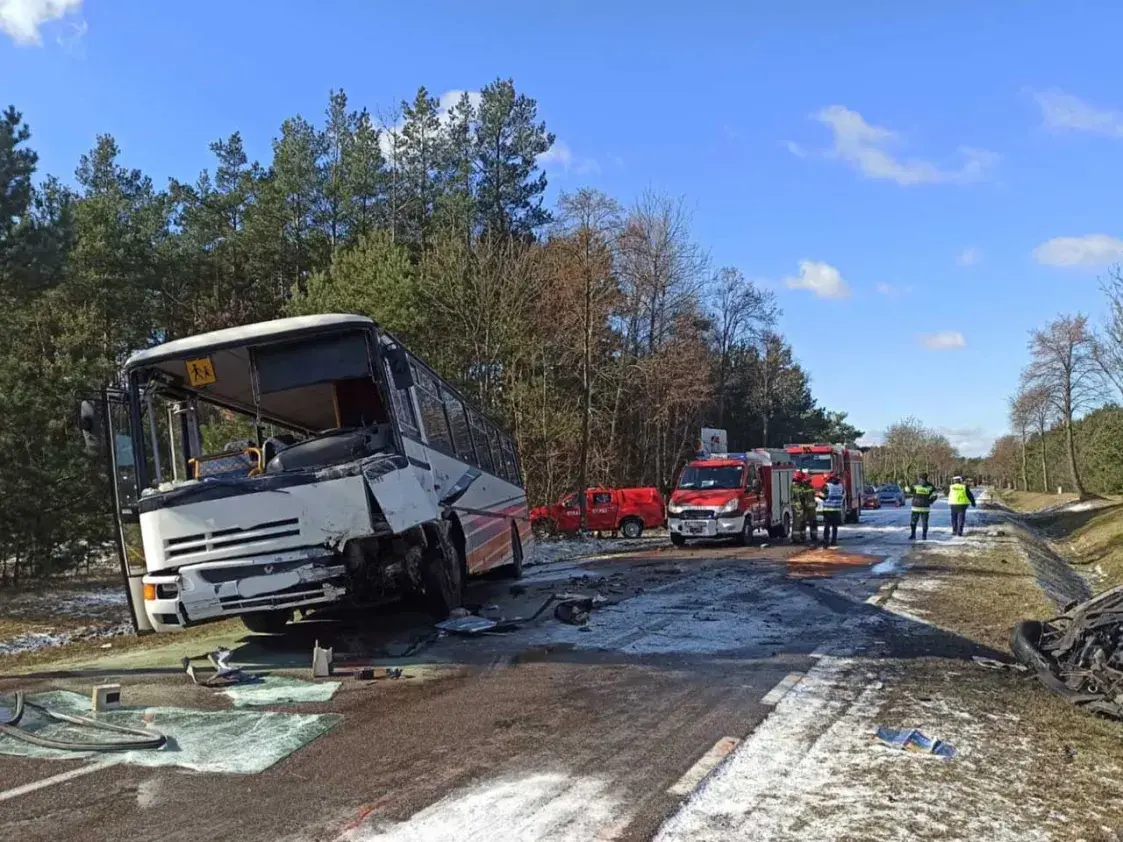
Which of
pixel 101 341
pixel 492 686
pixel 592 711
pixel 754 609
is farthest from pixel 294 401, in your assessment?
pixel 101 341

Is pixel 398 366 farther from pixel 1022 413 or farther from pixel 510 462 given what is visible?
pixel 1022 413

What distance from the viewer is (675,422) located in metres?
46.4

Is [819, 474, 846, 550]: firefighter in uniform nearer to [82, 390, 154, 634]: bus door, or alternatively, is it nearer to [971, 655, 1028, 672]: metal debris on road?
[971, 655, 1028, 672]: metal debris on road

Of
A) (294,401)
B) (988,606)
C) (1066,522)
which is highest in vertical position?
(294,401)

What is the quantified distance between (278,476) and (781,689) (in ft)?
A: 15.8

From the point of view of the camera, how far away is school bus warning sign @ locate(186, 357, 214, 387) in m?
8.92

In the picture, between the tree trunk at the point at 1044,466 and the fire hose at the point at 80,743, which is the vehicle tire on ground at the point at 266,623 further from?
the tree trunk at the point at 1044,466

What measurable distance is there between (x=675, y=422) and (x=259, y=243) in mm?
22740

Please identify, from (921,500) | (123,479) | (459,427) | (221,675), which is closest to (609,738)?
(221,675)

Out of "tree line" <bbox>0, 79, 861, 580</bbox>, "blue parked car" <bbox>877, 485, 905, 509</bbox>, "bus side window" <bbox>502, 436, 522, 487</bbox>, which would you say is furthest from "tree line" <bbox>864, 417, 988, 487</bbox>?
"bus side window" <bbox>502, 436, 522, 487</bbox>

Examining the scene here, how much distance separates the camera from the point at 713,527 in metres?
22.4

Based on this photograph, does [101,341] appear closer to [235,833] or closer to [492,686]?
[492,686]

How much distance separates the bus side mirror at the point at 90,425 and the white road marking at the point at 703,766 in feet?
22.1

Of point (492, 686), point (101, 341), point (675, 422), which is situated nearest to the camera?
point (492, 686)
